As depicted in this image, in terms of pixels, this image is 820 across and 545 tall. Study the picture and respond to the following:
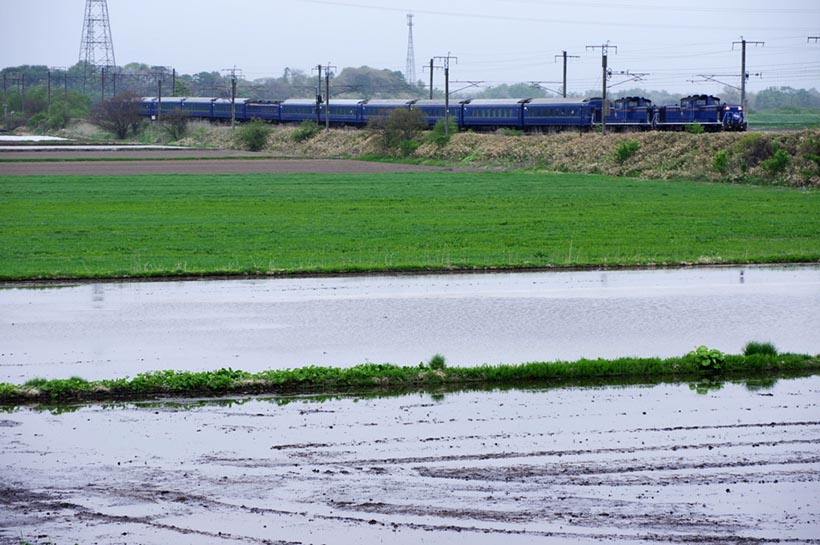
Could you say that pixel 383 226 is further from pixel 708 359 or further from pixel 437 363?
pixel 708 359

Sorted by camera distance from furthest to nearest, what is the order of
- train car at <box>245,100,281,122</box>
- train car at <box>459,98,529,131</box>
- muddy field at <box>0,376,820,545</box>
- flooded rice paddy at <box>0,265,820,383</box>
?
train car at <box>245,100,281,122</box> < train car at <box>459,98,529,131</box> < flooded rice paddy at <box>0,265,820,383</box> < muddy field at <box>0,376,820,545</box>

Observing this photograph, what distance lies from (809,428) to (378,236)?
916 inches

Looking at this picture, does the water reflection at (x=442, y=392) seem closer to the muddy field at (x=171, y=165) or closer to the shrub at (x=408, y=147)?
the muddy field at (x=171, y=165)

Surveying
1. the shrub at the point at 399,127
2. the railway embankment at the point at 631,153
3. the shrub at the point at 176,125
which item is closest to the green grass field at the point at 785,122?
the railway embankment at the point at 631,153

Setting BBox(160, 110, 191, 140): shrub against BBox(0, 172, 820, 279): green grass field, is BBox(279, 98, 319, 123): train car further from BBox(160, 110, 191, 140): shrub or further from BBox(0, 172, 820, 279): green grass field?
BBox(0, 172, 820, 279): green grass field

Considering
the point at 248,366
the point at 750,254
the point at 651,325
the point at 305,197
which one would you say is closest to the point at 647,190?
the point at 305,197

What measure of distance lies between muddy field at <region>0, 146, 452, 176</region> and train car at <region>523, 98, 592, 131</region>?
1279cm

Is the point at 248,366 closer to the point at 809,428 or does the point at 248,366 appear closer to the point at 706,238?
the point at 809,428

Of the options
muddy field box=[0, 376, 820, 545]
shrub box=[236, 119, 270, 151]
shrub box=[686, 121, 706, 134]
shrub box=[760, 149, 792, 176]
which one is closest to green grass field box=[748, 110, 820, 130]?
shrub box=[686, 121, 706, 134]

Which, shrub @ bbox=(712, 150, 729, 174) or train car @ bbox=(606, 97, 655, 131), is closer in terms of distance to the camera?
shrub @ bbox=(712, 150, 729, 174)

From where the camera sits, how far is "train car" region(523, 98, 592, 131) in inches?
3497

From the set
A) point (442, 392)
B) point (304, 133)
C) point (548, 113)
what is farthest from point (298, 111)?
point (442, 392)

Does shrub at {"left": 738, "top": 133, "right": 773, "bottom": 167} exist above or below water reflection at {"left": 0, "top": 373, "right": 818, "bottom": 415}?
above

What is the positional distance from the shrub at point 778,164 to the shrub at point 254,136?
63.3 m
